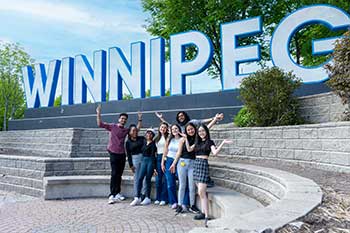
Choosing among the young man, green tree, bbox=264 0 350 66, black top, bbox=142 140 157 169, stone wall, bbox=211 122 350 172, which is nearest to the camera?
stone wall, bbox=211 122 350 172

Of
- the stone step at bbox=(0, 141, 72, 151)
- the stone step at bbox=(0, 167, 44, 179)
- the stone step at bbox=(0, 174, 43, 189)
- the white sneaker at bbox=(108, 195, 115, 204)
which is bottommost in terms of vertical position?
the white sneaker at bbox=(108, 195, 115, 204)

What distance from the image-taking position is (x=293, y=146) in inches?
259

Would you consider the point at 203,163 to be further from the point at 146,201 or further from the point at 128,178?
the point at 128,178

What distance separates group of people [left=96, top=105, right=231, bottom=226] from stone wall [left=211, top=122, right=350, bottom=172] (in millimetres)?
1357

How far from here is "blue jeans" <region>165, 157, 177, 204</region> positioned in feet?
20.2

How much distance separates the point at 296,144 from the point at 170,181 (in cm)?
260

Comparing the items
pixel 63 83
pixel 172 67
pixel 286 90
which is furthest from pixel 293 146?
pixel 63 83

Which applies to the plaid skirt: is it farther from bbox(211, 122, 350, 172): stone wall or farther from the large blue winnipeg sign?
the large blue winnipeg sign

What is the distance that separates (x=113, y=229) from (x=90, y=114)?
354 inches

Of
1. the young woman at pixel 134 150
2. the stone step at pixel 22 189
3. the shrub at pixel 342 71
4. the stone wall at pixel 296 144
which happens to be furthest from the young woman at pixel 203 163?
the stone step at pixel 22 189

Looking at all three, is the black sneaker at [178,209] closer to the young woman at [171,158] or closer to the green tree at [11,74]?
the young woman at [171,158]

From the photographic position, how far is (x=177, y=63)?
11547 mm

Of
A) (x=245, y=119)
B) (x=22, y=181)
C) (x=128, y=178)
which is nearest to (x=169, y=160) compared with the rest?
(x=128, y=178)

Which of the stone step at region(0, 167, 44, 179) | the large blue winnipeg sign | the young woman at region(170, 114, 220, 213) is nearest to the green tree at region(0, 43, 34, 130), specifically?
the large blue winnipeg sign
